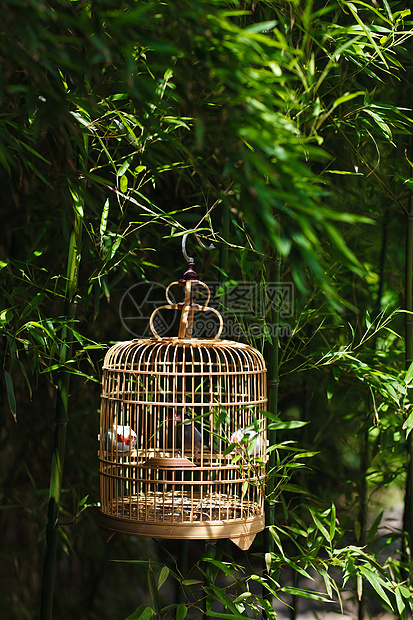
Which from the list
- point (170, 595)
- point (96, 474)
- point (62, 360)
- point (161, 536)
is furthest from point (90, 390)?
point (170, 595)

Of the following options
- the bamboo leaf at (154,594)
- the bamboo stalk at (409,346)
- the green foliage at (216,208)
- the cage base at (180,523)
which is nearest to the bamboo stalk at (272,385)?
the green foliage at (216,208)

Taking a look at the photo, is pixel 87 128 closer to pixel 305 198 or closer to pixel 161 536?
pixel 305 198

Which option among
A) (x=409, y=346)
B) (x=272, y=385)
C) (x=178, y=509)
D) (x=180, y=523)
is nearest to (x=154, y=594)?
(x=178, y=509)

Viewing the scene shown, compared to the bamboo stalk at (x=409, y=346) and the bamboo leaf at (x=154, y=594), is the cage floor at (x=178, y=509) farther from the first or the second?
the bamboo stalk at (x=409, y=346)

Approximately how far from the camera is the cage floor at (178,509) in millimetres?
1436

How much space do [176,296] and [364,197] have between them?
72cm

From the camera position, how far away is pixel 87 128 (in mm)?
1519

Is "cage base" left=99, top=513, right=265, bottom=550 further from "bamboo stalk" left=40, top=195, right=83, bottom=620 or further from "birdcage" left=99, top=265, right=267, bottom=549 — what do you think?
"bamboo stalk" left=40, top=195, right=83, bottom=620

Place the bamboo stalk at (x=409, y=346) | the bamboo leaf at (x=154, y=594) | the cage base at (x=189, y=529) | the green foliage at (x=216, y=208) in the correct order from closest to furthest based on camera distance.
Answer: the green foliage at (x=216, y=208) < the cage base at (x=189, y=529) < the bamboo leaf at (x=154, y=594) < the bamboo stalk at (x=409, y=346)

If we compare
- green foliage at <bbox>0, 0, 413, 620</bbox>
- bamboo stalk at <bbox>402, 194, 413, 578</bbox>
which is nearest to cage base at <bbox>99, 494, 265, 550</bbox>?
green foliage at <bbox>0, 0, 413, 620</bbox>

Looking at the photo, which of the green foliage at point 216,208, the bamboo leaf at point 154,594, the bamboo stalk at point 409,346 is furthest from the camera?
the bamboo stalk at point 409,346

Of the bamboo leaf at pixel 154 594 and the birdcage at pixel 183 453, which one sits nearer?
the birdcage at pixel 183 453

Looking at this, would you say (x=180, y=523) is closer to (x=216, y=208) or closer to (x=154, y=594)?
(x=154, y=594)

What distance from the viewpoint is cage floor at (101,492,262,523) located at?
1436 millimetres
